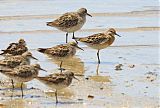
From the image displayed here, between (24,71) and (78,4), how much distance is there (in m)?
9.27

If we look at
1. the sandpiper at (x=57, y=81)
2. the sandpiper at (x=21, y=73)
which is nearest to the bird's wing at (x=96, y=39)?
the sandpiper at (x=21, y=73)

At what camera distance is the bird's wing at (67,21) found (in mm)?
15500

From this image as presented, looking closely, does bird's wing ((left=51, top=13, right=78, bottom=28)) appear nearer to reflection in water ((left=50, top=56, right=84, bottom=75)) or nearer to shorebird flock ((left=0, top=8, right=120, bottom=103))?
shorebird flock ((left=0, top=8, right=120, bottom=103))

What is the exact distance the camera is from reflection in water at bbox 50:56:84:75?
41.5ft

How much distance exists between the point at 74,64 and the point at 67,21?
100 inches

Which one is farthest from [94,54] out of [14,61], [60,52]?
[14,61]

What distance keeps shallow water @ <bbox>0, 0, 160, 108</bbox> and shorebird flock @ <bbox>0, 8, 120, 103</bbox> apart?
252mm

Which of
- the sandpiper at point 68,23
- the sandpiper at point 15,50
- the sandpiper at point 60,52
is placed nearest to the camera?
the sandpiper at point 60,52

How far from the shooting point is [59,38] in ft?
51.7

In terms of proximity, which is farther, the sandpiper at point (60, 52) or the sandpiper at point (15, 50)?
the sandpiper at point (15, 50)

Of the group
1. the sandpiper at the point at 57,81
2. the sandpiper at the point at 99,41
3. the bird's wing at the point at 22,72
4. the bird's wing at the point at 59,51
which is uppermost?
the sandpiper at the point at 99,41

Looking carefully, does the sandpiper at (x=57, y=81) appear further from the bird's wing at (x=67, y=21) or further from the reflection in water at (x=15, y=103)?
the bird's wing at (x=67, y=21)

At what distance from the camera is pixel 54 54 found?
12625 mm

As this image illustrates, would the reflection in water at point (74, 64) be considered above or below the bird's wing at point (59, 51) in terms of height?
below
